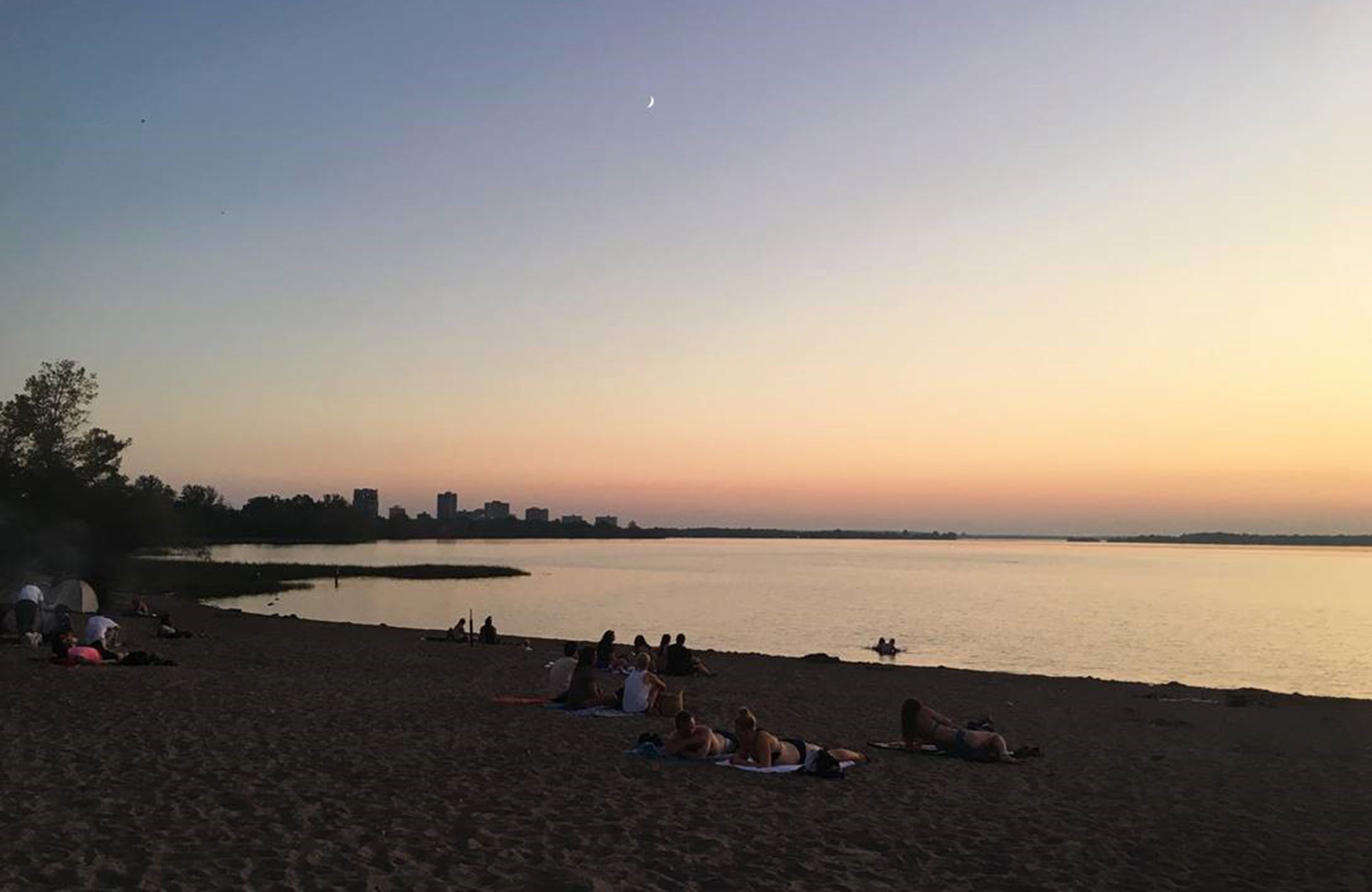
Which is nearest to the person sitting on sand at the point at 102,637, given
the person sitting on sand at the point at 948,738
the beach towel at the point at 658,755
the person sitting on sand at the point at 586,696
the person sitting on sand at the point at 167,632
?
the person sitting on sand at the point at 167,632

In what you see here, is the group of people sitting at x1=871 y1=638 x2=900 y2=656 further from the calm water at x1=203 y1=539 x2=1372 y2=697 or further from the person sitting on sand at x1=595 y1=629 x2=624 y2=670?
the person sitting on sand at x1=595 y1=629 x2=624 y2=670

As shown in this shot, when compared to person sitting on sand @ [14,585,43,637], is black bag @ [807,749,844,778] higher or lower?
lower

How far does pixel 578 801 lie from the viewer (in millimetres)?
9781

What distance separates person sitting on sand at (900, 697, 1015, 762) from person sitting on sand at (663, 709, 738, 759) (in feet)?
9.14

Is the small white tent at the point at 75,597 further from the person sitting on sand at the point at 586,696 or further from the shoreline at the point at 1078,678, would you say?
the person sitting on sand at the point at 586,696

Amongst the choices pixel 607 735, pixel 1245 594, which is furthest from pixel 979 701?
pixel 1245 594

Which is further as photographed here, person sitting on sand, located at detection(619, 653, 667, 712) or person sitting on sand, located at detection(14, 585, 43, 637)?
person sitting on sand, located at detection(14, 585, 43, 637)

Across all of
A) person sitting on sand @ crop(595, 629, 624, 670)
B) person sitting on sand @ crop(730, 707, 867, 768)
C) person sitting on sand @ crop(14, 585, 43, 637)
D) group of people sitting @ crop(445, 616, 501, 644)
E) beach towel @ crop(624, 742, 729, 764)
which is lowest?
group of people sitting @ crop(445, 616, 501, 644)

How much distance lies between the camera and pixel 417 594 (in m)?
70.2

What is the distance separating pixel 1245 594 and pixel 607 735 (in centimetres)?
8477

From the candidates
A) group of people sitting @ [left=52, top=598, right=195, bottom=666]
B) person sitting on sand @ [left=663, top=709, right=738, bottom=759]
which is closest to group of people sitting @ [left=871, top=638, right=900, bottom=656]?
group of people sitting @ [left=52, top=598, right=195, bottom=666]

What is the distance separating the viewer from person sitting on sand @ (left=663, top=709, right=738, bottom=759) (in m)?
12.0

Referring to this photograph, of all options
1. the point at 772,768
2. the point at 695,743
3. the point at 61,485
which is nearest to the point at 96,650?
the point at 695,743

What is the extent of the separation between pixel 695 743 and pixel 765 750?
0.88 metres
